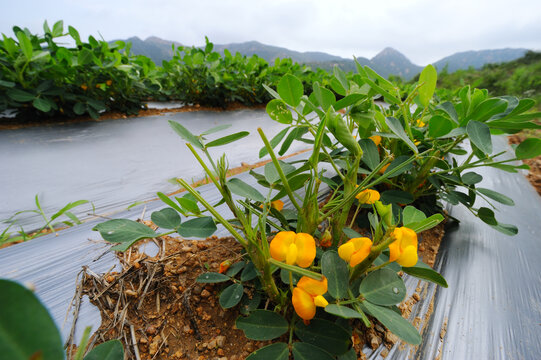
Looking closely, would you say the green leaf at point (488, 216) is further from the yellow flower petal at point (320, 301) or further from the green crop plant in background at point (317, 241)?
the yellow flower petal at point (320, 301)

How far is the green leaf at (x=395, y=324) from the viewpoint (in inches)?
9.9

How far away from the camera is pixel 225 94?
2287 mm

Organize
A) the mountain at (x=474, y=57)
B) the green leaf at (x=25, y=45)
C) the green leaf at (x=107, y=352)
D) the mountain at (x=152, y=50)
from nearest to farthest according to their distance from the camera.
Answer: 1. the green leaf at (x=107, y=352)
2. the green leaf at (x=25, y=45)
3. the mountain at (x=152, y=50)
4. the mountain at (x=474, y=57)

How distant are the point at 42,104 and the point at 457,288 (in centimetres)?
195

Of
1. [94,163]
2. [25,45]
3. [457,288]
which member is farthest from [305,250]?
[25,45]

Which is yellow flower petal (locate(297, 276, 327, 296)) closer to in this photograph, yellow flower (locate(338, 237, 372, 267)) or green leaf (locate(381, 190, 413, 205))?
yellow flower (locate(338, 237, 372, 267))

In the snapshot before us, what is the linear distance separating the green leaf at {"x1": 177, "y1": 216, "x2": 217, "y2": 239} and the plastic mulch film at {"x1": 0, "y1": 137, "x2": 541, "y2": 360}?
0.20 meters

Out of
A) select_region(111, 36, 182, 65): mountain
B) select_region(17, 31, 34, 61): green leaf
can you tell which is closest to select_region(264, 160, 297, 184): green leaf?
select_region(17, 31, 34, 61): green leaf

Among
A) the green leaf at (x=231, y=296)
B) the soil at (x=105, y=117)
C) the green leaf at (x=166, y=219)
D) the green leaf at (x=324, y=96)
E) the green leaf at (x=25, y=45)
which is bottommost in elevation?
the green leaf at (x=231, y=296)

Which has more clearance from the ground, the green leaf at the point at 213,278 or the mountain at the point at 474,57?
the mountain at the point at 474,57

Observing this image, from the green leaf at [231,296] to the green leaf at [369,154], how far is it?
0.36 m


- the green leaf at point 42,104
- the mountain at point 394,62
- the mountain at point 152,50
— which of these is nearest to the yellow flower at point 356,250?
the green leaf at point 42,104

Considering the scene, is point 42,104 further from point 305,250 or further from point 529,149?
point 529,149

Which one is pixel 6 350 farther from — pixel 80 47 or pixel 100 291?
pixel 80 47
